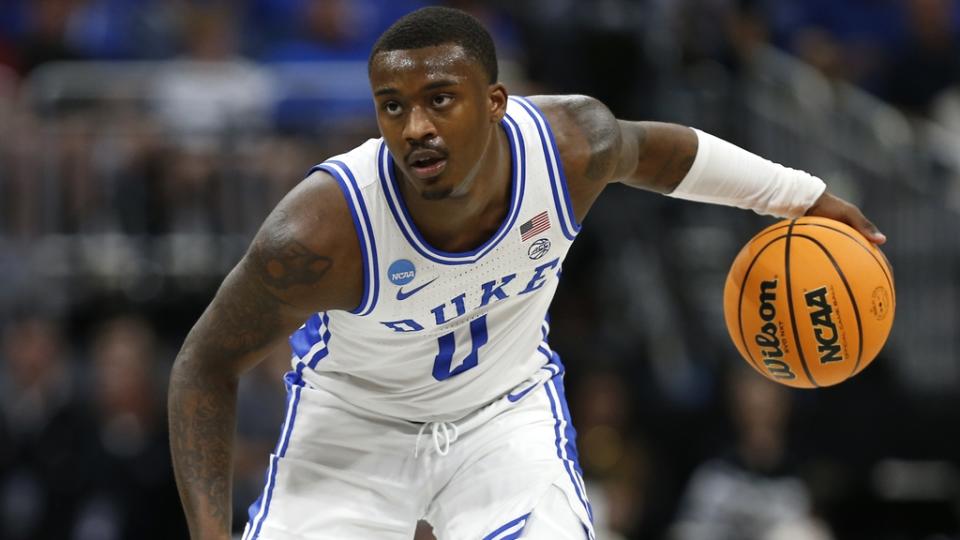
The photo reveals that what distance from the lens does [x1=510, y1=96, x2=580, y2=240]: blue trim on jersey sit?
4895 millimetres

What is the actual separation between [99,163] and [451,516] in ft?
19.4

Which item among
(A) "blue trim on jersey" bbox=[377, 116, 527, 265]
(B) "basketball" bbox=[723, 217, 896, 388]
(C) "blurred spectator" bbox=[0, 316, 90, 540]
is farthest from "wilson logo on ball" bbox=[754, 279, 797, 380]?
(C) "blurred spectator" bbox=[0, 316, 90, 540]

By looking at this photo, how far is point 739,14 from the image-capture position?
39.3ft

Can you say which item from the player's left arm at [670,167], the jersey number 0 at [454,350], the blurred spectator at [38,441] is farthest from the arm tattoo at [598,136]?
the blurred spectator at [38,441]

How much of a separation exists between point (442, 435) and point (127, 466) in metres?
4.65

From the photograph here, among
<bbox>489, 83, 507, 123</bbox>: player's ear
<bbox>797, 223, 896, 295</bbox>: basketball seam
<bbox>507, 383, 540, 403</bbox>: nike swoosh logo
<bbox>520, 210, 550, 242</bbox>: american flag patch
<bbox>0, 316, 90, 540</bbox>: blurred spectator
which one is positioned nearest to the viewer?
<bbox>489, 83, 507, 123</bbox>: player's ear

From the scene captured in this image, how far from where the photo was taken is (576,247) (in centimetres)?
1095

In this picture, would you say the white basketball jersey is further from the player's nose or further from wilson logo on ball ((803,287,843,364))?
wilson logo on ball ((803,287,843,364))

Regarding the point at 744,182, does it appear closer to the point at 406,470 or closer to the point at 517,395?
the point at 517,395

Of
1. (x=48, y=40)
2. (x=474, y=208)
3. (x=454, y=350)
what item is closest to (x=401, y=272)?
(x=474, y=208)

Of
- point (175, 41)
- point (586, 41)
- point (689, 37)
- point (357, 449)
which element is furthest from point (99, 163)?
point (357, 449)

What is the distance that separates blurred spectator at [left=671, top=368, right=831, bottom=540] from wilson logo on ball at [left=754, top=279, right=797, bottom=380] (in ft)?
12.6

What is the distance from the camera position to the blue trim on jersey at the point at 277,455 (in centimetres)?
499

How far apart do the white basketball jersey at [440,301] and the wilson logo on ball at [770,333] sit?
0.85m
